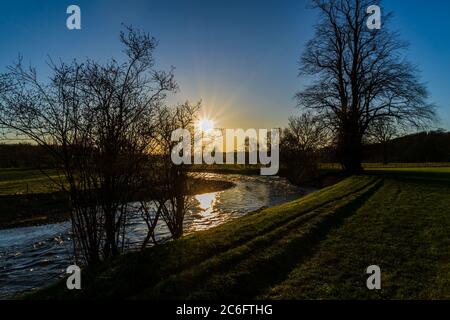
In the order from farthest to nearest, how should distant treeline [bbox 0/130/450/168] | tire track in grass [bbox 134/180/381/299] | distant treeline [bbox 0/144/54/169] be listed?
1. distant treeline [bbox 0/130/450/168]
2. distant treeline [bbox 0/144/54/169]
3. tire track in grass [bbox 134/180/381/299]

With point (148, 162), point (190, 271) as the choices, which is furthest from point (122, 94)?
point (190, 271)

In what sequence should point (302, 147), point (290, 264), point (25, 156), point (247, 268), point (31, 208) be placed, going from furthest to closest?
point (302, 147) → point (31, 208) → point (25, 156) → point (290, 264) → point (247, 268)

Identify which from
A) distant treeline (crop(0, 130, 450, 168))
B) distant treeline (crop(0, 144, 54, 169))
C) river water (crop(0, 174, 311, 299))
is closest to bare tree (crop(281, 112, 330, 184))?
distant treeline (crop(0, 130, 450, 168))

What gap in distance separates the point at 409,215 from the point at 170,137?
8.28 metres

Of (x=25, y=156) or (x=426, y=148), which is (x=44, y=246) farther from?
(x=426, y=148)

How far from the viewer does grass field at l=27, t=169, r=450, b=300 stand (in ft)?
16.8

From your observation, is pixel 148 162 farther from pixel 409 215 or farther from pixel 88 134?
pixel 409 215

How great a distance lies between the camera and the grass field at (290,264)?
512 cm

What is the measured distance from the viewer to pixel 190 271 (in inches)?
230

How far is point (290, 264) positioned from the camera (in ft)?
20.8

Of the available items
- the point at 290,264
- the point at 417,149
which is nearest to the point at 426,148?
the point at 417,149

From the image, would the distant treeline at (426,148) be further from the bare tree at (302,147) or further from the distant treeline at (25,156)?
the distant treeline at (25,156)

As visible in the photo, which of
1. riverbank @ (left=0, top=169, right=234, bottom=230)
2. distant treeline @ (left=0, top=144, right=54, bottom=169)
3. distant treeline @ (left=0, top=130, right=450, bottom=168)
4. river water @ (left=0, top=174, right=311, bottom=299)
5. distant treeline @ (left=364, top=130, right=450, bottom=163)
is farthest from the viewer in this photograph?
distant treeline @ (left=364, top=130, right=450, bottom=163)

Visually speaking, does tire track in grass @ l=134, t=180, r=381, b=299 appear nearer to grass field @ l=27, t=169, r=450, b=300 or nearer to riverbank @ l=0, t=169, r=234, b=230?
grass field @ l=27, t=169, r=450, b=300
